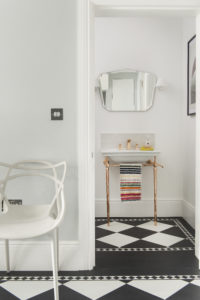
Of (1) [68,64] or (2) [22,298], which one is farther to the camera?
(1) [68,64]

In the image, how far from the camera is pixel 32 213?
2.21 metres

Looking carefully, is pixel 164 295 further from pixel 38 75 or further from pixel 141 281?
pixel 38 75

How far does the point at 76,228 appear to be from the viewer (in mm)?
2475

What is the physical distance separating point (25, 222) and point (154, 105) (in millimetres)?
2367

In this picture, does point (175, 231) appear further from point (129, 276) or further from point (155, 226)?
point (129, 276)

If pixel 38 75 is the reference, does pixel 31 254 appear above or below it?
below

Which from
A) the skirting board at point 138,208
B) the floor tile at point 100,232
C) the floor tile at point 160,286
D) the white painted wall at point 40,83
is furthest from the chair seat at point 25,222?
the skirting board at point 138,208

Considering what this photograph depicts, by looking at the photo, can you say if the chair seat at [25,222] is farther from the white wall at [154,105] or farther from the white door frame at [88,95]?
the white wall at [154,105]

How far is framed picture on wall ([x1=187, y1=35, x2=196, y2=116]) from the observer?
11.2 feet

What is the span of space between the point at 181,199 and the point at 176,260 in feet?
4.72

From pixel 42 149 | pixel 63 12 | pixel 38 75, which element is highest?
pixel 63 12

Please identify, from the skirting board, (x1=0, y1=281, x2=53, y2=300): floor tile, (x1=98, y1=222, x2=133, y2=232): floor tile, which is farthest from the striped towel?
(x1=0, y1=281, x2=53, y2=300): floor tile

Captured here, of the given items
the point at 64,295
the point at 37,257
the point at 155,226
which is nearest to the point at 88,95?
the point at 37,257

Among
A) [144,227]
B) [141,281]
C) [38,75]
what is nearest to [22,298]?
[141,281]
